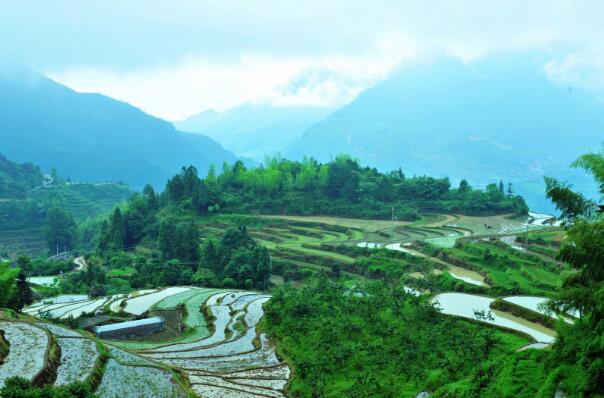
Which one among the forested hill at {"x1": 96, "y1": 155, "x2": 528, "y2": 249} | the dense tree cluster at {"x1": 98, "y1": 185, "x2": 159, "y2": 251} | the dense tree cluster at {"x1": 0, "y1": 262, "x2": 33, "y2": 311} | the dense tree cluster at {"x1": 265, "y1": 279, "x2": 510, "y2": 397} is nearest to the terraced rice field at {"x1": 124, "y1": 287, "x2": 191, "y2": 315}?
the dense tree cluster at {"x1": 0, "y1": 262, "x2": 33, "y2": 311}

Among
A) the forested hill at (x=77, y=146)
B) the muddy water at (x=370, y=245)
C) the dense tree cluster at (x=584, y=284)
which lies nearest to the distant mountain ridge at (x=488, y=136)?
the forested hill at (x=77, y=146)

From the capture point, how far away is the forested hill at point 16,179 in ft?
238

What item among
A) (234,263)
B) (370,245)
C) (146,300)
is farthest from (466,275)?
(146,300)

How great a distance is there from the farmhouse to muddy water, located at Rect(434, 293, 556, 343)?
403 inches

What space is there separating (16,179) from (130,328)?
71.8 m

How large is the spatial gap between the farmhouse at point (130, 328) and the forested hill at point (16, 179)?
6110cm

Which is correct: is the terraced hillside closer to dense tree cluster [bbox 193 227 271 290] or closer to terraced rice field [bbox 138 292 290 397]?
terraced rice field [bbox 138 292 290 397]

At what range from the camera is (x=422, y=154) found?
170375mm

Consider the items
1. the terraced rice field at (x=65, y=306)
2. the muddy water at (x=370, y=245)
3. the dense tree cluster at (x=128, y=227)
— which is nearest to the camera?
the terraced rice field at (x=65, y=306)

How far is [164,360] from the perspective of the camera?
45.9ft

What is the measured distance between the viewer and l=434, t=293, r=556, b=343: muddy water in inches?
503

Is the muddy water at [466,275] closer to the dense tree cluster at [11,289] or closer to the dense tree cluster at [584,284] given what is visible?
the dense tree cluster at [584,284]

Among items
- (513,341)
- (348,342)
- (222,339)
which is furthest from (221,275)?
(513,341)

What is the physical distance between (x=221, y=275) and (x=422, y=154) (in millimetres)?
146301
